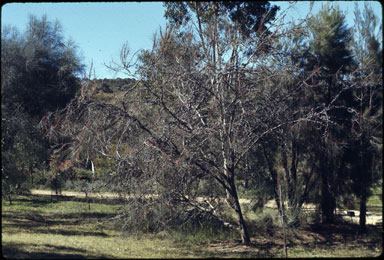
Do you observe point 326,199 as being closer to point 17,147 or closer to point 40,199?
point 17,147

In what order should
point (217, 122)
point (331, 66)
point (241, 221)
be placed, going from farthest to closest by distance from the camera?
point (331, 66) < point (241, 221) < point (217, 122)

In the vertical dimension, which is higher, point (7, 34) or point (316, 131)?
point (7, 34)

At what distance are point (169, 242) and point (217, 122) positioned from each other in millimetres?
3586

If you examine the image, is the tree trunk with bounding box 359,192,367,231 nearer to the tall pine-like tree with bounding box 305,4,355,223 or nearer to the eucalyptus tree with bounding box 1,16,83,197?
the tall pine-like tree with bounding box 305,4,355,223

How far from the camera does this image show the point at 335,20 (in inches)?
491

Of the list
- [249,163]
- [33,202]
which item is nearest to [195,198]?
[249,163]

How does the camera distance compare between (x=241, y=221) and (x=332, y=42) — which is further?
(x=332, y=42)

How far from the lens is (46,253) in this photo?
317 inches

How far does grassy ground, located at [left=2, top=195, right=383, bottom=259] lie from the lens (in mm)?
8680

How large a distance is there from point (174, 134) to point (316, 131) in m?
4.39

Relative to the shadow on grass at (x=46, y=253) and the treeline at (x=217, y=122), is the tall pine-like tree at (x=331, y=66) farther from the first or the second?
the shadow on grass at (x=46, y=253)

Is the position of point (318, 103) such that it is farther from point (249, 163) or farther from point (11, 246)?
point (11, 246)

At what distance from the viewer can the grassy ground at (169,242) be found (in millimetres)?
8680

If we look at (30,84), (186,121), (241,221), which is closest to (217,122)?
(186,121)
